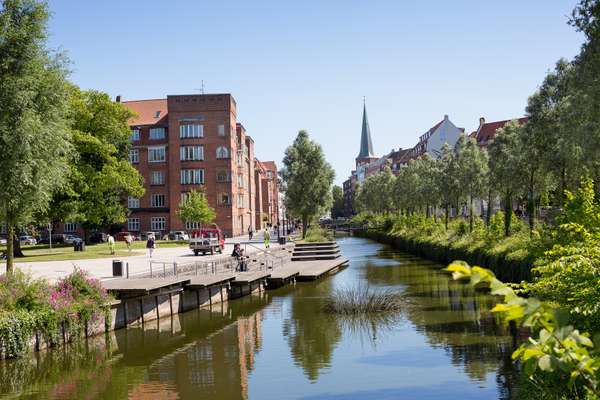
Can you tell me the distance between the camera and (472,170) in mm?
49969

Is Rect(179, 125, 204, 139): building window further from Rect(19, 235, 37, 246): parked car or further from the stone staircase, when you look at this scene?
the stone staircase

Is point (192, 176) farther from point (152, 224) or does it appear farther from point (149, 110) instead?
point (149, 110)

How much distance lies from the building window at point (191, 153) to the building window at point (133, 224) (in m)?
10.4

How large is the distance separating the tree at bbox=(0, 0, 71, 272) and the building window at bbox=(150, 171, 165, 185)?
2283 inches

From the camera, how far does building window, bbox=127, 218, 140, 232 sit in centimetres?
8256

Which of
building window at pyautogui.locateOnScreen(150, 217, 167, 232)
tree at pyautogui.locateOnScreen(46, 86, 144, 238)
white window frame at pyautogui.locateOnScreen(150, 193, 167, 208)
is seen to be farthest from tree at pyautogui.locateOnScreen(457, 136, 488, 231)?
building window at pyautogui.locateOnScreen(150, 217, 167, 232)

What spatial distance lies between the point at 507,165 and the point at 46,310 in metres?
26.1

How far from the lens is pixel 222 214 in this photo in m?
79.8

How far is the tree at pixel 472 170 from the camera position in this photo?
49.6 m

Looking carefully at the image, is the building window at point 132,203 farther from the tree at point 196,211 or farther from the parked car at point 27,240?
the tree at point 196,211

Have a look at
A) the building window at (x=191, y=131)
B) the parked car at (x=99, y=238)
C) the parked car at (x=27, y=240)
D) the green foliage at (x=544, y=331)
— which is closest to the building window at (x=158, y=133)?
the building window at (x=191, y=131)

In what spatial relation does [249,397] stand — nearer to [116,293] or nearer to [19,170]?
[116,293]

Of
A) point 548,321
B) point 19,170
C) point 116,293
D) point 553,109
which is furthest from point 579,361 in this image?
point 553,109

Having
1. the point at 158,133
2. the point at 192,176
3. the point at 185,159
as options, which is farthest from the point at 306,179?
the point at 158,133
